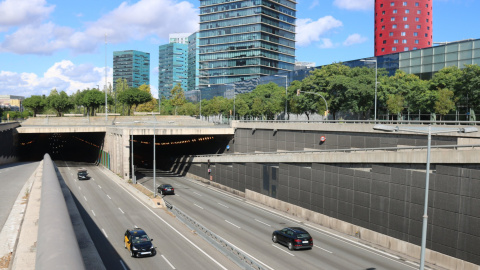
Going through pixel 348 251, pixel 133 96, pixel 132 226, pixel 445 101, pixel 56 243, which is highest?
pixel 133 96

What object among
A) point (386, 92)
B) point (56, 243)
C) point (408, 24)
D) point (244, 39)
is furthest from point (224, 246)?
point (244, 39)

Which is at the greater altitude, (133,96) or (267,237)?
(133,96)

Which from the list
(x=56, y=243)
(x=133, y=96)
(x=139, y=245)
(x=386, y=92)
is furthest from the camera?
(x=133, y=96)

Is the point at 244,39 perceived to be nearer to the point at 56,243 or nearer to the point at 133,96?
the point at 133,96

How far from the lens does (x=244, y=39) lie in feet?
550

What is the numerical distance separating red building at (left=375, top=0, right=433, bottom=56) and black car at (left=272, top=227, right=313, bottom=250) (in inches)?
4394

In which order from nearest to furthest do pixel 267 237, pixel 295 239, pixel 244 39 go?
pixel 295 239 < pixel 267 237 < pixel 244 39

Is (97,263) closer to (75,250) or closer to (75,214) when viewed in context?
(75,214)

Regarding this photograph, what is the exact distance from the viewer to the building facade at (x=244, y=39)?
166125 mm

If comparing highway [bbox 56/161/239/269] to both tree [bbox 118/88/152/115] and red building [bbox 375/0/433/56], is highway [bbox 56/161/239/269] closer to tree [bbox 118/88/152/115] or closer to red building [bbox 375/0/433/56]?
tree [bbox 118/88/152/115]

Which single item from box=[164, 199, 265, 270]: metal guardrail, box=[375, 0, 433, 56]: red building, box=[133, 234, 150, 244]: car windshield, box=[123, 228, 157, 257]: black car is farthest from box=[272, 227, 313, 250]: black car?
box=[375, 0, 433, 56]: red building

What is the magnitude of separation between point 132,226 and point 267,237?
1271 centimetres

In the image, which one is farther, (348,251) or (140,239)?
(348,251)

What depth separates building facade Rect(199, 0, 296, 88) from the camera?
545 feet
